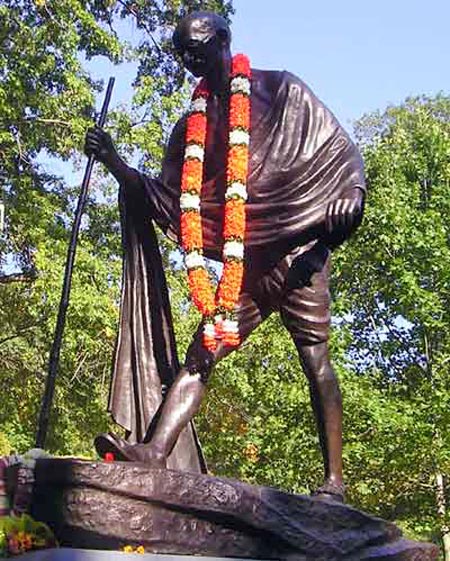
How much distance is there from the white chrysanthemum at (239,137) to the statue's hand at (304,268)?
71cm

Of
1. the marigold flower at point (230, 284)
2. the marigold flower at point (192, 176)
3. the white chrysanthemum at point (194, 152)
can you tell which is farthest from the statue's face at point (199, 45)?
the marigold flower at point (230, 284)

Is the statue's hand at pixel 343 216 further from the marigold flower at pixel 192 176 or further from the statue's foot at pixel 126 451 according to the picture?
the statue's foot at pixel 126 451

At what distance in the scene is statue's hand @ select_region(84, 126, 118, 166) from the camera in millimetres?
6086

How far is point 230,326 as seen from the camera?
234 inches

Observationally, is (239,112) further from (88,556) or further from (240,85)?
(88,556)

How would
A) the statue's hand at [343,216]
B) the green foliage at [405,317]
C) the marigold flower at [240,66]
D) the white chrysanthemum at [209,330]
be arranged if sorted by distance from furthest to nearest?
the green foliage at [405,317] → the marigold flower at [240,66] → the white chrysanthemum at [209,330] → the statue's hand at [343,216]

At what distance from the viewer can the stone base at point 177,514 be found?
4.84m

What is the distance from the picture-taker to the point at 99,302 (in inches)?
664

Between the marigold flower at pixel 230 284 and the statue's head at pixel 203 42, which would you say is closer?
the marigold flower at pixel 230 284

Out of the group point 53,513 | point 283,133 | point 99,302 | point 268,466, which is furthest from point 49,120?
point 53,513

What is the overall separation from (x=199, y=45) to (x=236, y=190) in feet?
2.77

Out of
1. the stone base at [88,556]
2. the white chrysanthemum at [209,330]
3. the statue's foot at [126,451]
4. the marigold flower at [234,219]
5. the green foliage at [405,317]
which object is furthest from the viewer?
the green foliage at [405,317]

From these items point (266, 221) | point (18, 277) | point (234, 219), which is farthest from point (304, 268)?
point (18, 277)

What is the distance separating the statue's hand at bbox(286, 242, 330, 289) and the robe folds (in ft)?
0.25
